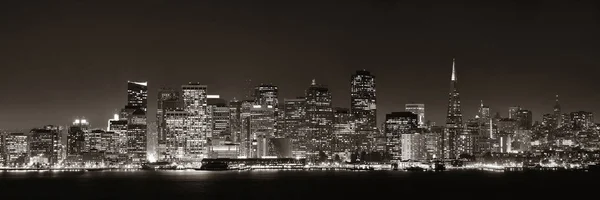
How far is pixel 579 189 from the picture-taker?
13975 centimetres

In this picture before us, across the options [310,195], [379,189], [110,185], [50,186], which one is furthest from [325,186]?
[50,186]

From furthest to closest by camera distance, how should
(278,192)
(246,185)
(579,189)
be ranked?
(246,185) → (579,189) → (278,192)

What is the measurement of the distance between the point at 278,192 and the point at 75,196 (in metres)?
27.9

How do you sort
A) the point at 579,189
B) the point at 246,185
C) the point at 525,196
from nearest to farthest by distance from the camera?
the point at 525,196, the point at 579,189, the point at 246,185

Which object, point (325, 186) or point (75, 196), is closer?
point (75, 196)

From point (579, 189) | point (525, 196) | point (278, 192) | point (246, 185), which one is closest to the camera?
point (525, 196)

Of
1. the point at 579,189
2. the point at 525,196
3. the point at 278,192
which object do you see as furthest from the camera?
the point at 579,189

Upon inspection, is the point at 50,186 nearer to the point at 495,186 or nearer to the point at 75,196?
the point at 75,196

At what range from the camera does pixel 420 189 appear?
140000 millimetres

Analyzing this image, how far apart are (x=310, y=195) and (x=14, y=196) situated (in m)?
38.8

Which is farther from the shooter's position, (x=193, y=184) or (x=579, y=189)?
(x=193, y=184)

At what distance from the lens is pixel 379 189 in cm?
13875

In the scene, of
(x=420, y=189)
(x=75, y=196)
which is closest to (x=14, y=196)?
(x=75, y=196)

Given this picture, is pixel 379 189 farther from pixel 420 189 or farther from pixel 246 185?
pixel 246 185
